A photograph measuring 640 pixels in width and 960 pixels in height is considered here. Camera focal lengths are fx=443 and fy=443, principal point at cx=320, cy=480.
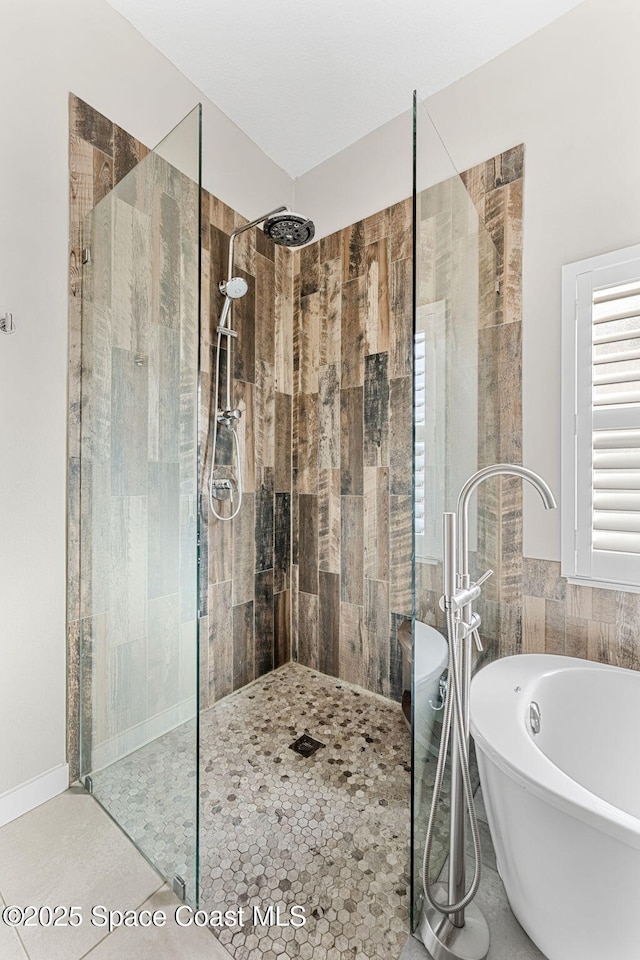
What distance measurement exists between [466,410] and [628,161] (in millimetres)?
1064

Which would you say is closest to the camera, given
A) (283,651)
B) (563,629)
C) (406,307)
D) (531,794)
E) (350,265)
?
(531,794)

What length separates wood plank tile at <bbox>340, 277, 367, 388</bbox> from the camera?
236 centimetres

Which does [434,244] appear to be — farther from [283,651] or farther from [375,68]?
[283,651]

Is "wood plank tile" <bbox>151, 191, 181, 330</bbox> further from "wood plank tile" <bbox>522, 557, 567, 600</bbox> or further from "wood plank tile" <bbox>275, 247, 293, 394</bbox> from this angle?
"wood plank tile" <bbox>522, 557, 567, 600</bbox>

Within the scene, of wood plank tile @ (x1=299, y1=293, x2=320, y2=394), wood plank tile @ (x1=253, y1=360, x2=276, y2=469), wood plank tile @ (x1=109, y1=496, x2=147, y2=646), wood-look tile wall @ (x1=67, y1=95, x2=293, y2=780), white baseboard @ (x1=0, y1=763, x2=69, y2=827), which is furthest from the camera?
wood plank tile @ (x1=299, y1=293, x2=320, y2=394)

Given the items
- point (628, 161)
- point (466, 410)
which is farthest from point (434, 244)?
point (628, 161)

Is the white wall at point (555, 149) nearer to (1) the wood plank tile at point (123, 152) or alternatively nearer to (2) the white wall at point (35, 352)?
(1) the wood plank tile at point (123, 152)

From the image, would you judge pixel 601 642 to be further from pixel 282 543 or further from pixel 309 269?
pixel 309 269

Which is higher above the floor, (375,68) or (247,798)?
(375,68)

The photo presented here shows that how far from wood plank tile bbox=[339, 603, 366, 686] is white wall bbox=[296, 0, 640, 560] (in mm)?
994

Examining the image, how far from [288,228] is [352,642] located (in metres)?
2.06

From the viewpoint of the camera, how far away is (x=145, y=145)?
1.89m

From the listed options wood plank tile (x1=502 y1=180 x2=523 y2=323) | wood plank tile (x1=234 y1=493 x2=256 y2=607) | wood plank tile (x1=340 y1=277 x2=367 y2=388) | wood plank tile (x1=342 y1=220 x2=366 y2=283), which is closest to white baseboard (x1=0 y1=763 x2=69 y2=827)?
wood plank tile (x1=234 y1=493 x2=256 y2=607)

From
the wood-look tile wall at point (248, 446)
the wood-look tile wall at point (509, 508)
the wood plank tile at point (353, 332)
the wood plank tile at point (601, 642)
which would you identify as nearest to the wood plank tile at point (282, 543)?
the wood-look tile wall at point (248, 446)
